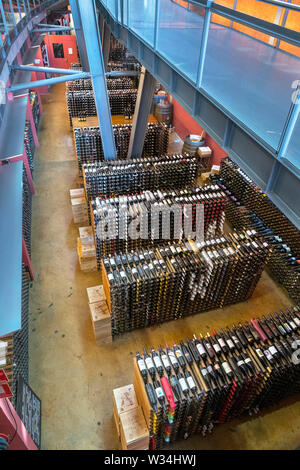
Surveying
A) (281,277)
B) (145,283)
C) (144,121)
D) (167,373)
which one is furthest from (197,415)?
(144,121)

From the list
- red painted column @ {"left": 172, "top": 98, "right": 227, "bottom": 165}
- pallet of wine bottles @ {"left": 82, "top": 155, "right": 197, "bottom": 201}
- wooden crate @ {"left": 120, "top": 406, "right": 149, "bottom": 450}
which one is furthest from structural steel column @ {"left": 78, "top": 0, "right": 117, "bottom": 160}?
wooden crate @ {"left": 120, "top": 406, "right": 149, "bottom": 450}

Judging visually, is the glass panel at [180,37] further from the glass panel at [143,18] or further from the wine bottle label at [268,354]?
the wine bottle label at [268,354]

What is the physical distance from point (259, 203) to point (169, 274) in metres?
4.97

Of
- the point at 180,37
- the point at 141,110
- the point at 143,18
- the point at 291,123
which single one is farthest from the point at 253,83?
the point at 141,110

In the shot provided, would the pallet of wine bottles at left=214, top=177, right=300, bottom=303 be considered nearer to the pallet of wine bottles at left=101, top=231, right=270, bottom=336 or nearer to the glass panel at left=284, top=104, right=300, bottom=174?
the pallet of wine bottles at left=101, top=231, right=270, bottom=336

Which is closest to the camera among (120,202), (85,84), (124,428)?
(124,428)

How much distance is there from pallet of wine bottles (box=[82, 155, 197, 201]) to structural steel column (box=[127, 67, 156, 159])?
3.56ft

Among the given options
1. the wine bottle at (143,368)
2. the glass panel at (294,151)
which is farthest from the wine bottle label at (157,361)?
the glass panel at (294,151)

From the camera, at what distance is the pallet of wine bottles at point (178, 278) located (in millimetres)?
6438

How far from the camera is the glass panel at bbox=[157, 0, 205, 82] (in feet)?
18.0

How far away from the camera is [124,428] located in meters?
4.88

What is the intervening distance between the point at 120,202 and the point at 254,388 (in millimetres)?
5475

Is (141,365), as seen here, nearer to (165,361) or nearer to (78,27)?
(165,361)
